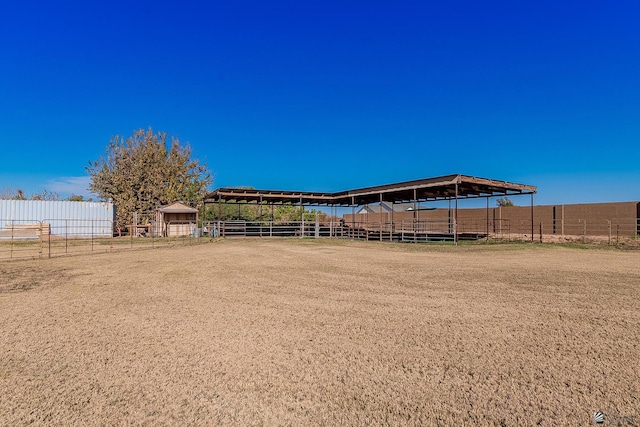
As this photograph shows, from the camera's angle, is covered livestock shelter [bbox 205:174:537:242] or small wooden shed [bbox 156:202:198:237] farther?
small wooden shed [bbox 156:202:198:237]

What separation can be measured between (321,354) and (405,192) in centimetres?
2061

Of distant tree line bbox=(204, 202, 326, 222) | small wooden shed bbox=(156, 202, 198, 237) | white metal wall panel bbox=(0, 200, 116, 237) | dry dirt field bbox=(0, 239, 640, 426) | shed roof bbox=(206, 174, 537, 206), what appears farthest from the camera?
distant tree line bbox=(204, 202, 326, 222)

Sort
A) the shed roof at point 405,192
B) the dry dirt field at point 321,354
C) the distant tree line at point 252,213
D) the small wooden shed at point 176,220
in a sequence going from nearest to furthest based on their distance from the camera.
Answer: the dry dirt field at point 321,354 → the shed roof at point 405,192 → the small wooden shed at point 176,220 → the distant tree line at point 252,213

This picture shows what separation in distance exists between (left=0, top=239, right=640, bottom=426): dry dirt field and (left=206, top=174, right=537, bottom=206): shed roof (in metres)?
10.8

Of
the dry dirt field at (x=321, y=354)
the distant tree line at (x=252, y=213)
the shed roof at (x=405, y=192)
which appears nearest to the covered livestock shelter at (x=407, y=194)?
the shed roof at (x=405, y=192)

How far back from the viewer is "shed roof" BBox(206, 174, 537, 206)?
16.8 metres

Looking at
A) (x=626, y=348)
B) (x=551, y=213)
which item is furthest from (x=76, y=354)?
(x=551, y=213)

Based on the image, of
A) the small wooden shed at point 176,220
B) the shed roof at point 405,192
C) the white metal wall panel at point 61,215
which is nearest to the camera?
the shed roof at point 405,192

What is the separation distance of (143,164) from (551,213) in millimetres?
31179

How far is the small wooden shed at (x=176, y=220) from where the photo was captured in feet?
76.7

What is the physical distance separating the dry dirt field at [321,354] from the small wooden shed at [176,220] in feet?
56.2

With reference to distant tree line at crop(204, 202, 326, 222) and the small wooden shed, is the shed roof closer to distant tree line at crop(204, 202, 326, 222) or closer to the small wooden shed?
the small wooden shed

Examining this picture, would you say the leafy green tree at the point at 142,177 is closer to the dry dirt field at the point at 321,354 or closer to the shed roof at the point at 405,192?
the shed roof at the point at 405,192

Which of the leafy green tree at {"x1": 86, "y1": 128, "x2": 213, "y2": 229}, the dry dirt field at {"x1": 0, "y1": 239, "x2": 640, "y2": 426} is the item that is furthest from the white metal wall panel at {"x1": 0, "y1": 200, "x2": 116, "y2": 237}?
the dry dirt field at {"x1": 0, "y1": 239, "x2": 640, "y2": 426}
